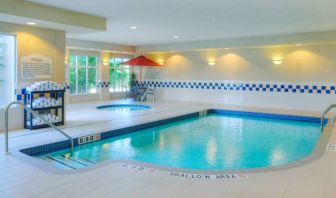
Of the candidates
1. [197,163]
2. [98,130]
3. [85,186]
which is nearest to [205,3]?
[197,163]

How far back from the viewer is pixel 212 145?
6.00 metres

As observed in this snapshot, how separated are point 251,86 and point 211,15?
5148mm

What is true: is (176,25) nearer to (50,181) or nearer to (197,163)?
(197,163)

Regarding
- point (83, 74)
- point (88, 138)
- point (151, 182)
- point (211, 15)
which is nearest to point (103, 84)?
point (83, 74)

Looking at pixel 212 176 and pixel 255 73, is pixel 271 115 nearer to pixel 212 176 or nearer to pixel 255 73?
pixel 255 73

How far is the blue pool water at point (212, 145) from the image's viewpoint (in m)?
5.00

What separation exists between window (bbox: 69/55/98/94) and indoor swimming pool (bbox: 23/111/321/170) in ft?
17.7

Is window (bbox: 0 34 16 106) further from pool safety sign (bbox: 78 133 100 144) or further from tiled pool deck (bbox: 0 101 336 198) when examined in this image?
tiled pool deck (bbox: 0 101 336 198)

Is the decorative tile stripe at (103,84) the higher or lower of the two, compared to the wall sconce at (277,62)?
lower

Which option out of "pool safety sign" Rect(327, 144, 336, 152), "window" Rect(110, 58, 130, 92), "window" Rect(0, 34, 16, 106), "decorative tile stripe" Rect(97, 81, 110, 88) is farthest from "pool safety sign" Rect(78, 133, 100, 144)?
"window" Rect(110, 58, 130, 92)

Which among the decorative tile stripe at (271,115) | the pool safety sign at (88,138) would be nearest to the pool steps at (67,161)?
the pool safety sign at (88,138)

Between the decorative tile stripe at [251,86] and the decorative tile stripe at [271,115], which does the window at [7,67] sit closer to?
the decorative tile stripe at [271,115]

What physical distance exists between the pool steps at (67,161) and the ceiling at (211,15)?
2.78 meters

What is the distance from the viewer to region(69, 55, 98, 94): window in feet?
38.2
